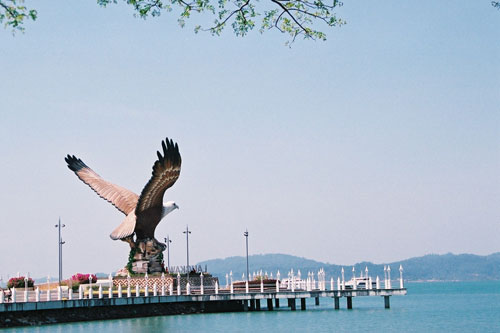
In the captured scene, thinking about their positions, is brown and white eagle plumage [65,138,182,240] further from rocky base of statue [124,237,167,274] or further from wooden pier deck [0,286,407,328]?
wooden pier deck [0,286,407,328]

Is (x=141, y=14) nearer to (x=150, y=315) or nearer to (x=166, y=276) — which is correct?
(x=150, y=315)

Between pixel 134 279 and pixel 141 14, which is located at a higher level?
pixel 141 14

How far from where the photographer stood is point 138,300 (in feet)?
188

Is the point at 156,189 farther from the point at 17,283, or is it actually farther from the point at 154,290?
the point at 17,283

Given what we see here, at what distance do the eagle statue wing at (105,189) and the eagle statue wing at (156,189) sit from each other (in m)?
2.27

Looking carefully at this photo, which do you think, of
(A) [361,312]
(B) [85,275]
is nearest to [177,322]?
(B) [85,275]

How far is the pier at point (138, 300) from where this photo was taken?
50.1 metres

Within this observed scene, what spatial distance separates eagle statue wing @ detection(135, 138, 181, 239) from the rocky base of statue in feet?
1.95

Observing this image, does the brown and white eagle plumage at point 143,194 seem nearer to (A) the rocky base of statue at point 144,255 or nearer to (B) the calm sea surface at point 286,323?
(A) the rocky base of statue at point 144,255

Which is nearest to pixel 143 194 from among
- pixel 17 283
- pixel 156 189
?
pixel 156 189

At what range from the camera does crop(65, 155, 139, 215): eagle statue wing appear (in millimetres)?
63656

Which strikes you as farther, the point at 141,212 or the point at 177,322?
the point at 141,212

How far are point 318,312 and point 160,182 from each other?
64.1 ft

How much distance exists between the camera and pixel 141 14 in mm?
17625
